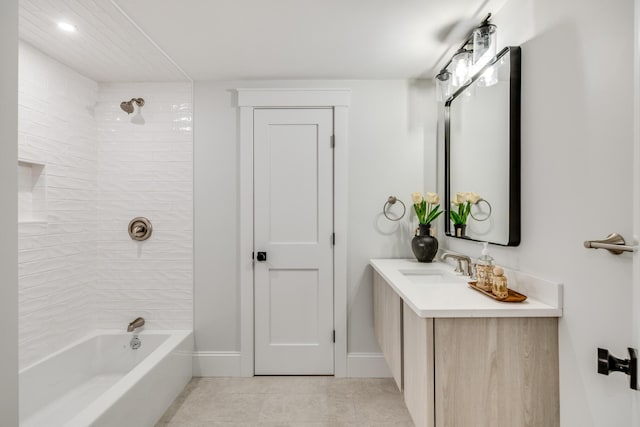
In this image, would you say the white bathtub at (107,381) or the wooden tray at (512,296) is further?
the white bathtub at (107,381)

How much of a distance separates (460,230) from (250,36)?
175cm

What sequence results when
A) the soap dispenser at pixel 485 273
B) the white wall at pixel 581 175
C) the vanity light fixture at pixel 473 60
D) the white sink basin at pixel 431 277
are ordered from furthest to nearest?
the white sink basin at pixel 431 277
the vanity light fixture at pixel 473 60
the soap dispenser at pixel 485 273
the white wall at pixel 581 175

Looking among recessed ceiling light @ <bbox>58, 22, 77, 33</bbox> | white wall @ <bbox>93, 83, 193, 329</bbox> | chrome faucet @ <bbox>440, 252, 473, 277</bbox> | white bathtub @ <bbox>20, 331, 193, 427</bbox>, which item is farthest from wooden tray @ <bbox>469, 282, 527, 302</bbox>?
recessed ceiling light @ <bbox>58, 22, 77, 33</bbox>

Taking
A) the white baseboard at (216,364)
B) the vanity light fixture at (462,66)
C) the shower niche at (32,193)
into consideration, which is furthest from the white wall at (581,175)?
the shower niche at (32,193)

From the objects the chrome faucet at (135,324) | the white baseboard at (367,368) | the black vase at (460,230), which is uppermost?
the black vase at (460,230)

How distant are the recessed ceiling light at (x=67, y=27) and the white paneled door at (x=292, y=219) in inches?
48.0

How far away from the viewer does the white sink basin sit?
2.11 m

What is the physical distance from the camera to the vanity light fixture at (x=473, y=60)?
5.85 ft

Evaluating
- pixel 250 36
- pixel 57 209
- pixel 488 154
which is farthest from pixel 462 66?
pixel 57 209

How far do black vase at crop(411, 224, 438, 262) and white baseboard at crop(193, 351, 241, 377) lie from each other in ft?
5.30

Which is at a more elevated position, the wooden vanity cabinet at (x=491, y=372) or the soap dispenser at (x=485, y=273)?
the soap dispenser at (x=485, y=273)

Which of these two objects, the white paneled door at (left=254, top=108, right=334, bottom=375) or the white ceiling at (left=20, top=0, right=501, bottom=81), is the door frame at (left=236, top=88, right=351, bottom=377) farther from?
the white ceiling at (left=20, top=0, right=501, bottom=81)

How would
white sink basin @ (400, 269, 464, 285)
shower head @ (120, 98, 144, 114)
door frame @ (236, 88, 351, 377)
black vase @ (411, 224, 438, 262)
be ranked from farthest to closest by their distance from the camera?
door frame @ (236, 88, 351, 377) → shower head @ (120, 98, 144, 114) → black vase @ (411, 224, 438, 262) → white sink basin @ (400, 269, 464, 285)

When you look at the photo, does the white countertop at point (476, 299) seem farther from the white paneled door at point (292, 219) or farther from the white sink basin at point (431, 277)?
the white paneled door at point (292, 219)
